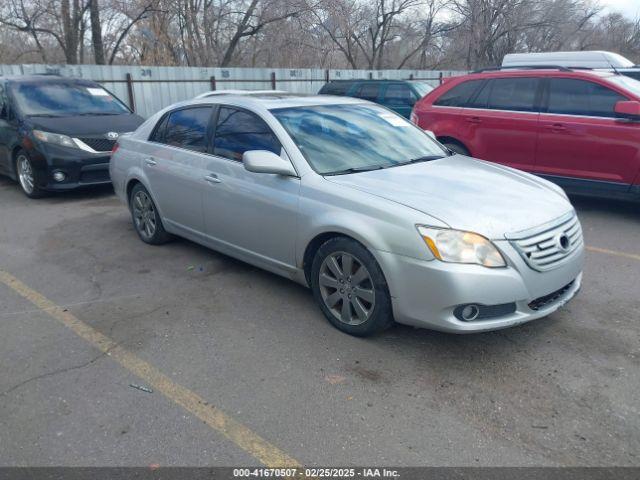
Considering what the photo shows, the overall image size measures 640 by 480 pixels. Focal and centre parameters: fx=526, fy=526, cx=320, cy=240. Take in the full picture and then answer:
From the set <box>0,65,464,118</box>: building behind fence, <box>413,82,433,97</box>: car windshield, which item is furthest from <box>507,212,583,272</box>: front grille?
<box>413,82,433,97</box>: car windshield

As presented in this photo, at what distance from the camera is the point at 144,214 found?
18.4 ft

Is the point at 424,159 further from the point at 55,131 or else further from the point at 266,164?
the point at 55,131

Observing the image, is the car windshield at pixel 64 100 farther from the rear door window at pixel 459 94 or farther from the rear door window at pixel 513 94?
the rear door window at pixel 513 94

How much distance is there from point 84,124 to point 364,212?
5.94 metres

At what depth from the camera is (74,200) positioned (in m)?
7.75

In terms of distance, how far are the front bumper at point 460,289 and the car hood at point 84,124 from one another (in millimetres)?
5969

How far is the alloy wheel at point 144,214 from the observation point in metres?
5.49

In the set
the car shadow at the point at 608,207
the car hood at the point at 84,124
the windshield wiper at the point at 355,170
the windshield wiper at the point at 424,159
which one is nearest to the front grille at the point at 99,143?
the car hood at the point at 84,124

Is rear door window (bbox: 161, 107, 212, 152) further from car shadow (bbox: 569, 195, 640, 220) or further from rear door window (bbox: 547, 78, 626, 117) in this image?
car shadow (bbox: 569, 195, 640, 220)

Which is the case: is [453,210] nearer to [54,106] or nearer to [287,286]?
[287,286]

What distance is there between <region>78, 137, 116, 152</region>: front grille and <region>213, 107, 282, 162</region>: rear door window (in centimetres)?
376

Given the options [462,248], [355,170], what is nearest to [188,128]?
[355,170]

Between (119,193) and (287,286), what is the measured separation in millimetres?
2601

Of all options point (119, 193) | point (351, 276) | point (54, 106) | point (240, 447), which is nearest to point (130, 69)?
point (54, 106)
